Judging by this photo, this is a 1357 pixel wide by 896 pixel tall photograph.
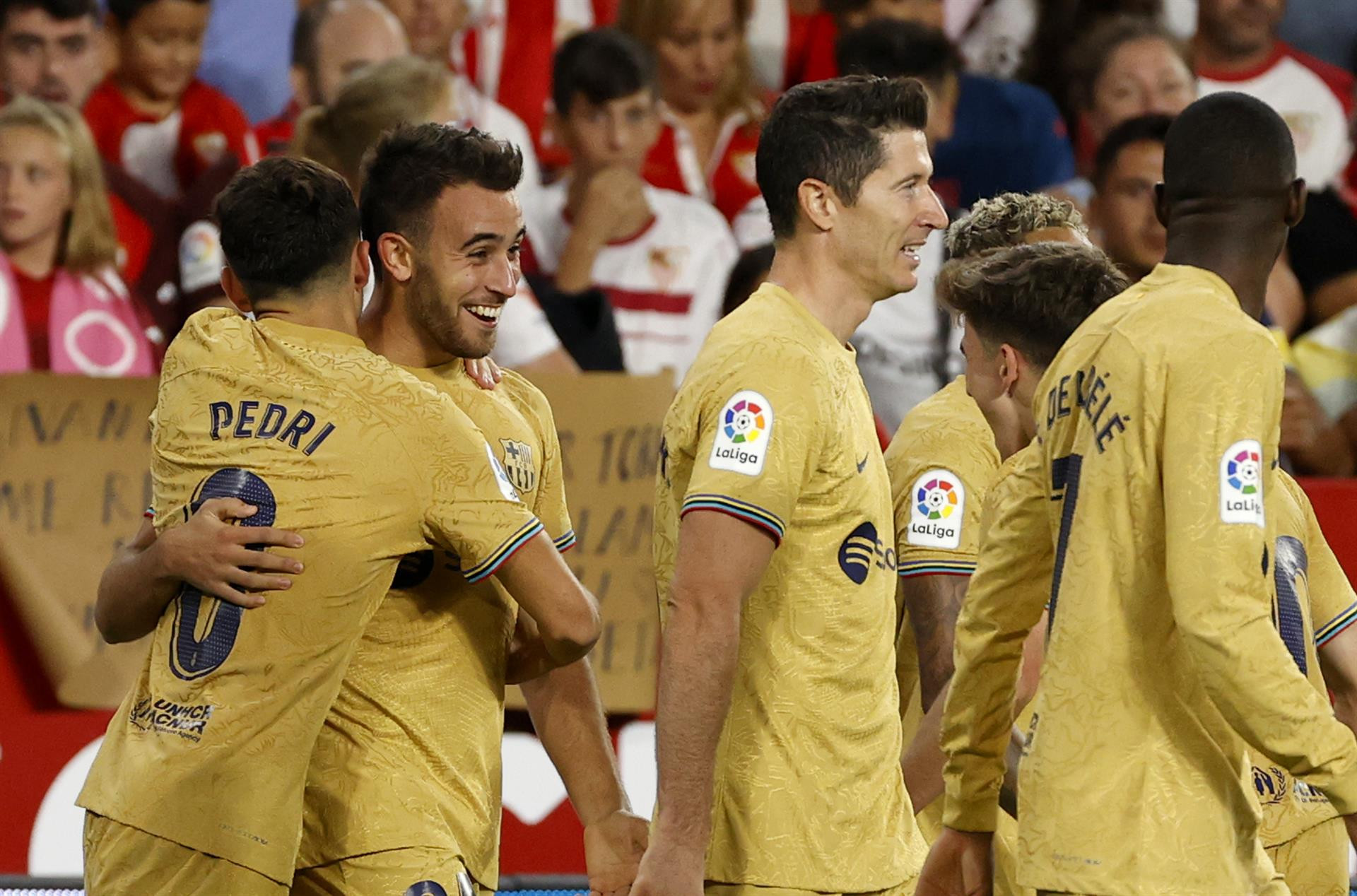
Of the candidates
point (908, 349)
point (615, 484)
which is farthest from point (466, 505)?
point (908, 349)

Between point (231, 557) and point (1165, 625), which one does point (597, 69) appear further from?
point (1165, 625)

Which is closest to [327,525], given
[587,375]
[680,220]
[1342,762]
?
[1342,762]

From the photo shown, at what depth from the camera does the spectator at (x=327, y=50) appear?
20.1 ft

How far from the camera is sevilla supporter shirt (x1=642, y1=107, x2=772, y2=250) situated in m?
6.38

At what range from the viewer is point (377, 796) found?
8.88 feet

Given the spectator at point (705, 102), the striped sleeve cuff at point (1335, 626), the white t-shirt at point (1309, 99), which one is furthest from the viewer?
the white t-shirt at point (1309, 99)

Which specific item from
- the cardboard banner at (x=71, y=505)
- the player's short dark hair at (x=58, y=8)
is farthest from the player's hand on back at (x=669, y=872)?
the player's short dark hair at (x=58, y=8)

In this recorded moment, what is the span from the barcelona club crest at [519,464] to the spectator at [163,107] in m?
3.42

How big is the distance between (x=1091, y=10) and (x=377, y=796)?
198 inches

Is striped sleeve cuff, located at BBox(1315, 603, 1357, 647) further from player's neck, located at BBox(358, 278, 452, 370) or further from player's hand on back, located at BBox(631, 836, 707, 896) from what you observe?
player's neck, located at BBox(358, 278, 452, 370)

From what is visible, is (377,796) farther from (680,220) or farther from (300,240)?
(680,220)

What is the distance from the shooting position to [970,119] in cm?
647

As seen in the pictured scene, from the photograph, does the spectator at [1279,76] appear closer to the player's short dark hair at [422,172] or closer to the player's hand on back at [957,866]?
the player's short dark hair at [422,172]

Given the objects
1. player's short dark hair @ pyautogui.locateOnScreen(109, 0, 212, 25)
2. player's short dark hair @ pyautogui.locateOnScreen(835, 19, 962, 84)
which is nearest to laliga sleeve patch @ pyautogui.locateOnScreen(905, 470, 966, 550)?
player's short dark hair @ pyautogui.locateOnScreen(835, 19, 962, 84)
